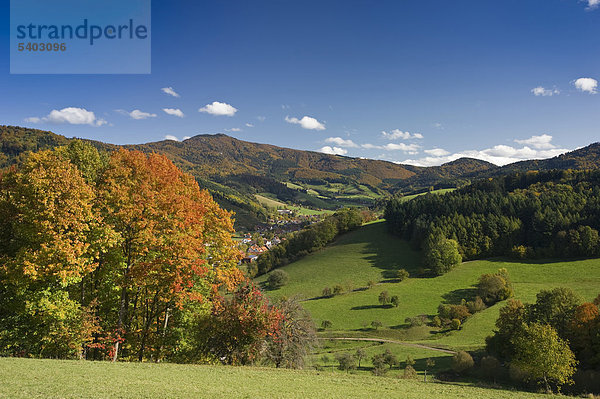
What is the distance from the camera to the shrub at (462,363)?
43406 mm

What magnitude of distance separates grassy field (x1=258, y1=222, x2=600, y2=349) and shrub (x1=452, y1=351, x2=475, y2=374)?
10.6 meters

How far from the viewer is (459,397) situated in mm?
20359

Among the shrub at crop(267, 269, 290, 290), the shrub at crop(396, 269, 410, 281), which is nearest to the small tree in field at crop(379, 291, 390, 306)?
the shrub at crop(396, 269, 410, 281)

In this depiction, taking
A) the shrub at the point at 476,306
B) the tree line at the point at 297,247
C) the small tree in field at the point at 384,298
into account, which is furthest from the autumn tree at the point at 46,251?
the tree line at the point at 297,247

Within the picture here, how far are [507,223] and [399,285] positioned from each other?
51082 millimetres

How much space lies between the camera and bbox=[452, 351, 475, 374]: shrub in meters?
43.4

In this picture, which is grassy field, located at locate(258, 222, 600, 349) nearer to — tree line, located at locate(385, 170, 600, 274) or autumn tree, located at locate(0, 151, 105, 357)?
tree line, located at locate(385, 170, 600, 274)

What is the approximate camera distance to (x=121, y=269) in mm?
24750

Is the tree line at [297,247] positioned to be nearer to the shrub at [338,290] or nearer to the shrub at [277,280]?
the shrub at [277,280]

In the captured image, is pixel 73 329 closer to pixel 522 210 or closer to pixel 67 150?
pixel 67 150

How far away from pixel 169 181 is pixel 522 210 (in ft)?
431

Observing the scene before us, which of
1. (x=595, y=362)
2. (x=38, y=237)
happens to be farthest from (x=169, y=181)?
(x=595, y=362)

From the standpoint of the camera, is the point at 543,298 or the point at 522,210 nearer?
the point at 543,298

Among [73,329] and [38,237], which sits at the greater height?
[38,237]
